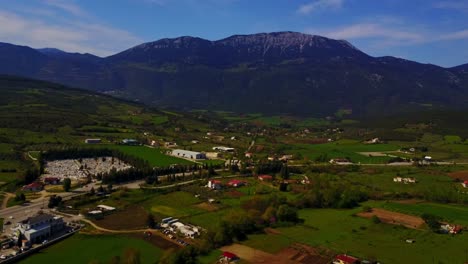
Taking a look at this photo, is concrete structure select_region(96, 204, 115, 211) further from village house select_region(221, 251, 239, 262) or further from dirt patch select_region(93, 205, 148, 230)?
village house select_region(221, 251, 239, 262)

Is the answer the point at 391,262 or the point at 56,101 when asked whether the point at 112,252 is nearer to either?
the point at 391,262

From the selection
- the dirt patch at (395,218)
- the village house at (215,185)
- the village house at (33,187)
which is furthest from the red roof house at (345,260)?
the village house at (33,187)

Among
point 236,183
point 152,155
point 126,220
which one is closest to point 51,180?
point 126,220

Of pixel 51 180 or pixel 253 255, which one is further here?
pixel 51 180

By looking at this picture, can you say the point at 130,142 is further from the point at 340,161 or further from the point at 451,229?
the point at 451,229

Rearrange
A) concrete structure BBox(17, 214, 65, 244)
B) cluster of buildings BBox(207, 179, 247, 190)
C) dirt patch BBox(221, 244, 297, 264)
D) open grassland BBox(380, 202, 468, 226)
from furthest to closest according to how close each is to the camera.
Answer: cluster of buildings BBox(207, 179, 247, 190) → open grassland BBox(380, 202, 468, 226) → concrete structure BBox(17, 214, 65, 244) → dirt patch BBox(221, 244, 297, 264)

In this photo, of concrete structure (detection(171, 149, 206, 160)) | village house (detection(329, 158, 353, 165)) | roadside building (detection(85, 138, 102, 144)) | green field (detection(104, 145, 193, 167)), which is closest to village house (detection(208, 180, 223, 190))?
green field (detection(104, 145, 193, 167))
